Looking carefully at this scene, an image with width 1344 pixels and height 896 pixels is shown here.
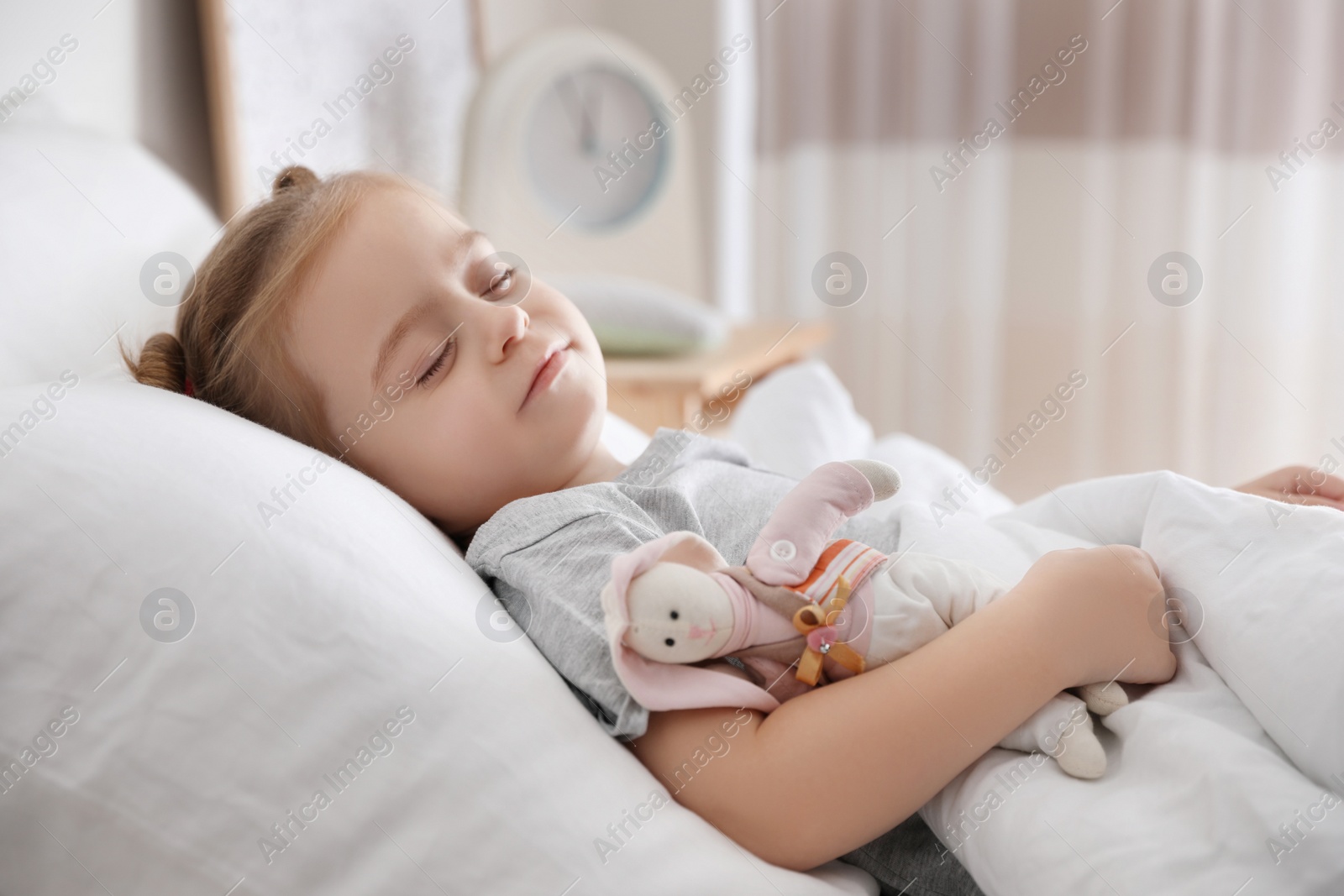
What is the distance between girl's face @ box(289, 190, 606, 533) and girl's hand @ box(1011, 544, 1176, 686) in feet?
1.25

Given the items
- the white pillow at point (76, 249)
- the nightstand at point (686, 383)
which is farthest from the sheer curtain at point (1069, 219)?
the white pillow at point (76, 249)

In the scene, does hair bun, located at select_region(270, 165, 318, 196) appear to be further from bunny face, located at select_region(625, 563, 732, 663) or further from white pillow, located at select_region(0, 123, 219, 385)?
bunny face, located at select_region(625, 563, 732, 663)

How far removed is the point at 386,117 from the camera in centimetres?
188

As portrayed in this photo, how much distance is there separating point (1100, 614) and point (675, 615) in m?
0.28

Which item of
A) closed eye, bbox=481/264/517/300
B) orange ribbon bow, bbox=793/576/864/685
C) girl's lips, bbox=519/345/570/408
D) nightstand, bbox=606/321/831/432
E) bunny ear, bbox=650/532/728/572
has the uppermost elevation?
closed eye, bbox=481/264/517/300

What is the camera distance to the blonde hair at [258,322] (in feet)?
2.54

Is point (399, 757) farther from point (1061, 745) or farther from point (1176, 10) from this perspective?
point (1176, 10)

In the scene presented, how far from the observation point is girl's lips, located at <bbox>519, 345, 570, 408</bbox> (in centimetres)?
76

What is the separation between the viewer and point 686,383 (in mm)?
1535

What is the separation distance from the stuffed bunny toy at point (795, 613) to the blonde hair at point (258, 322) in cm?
38

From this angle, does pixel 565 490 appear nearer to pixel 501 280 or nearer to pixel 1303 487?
pixel 501 280

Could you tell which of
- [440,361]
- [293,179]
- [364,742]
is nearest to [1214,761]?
[364,742]

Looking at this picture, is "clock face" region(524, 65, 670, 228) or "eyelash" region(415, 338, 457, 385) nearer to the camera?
"eyelash" region(415, 338, 457, 385)

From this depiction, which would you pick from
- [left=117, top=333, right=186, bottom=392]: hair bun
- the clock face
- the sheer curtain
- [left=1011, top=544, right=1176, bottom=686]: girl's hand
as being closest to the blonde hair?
[left=117, top=333, right=186, bottom=392]: hair bun
